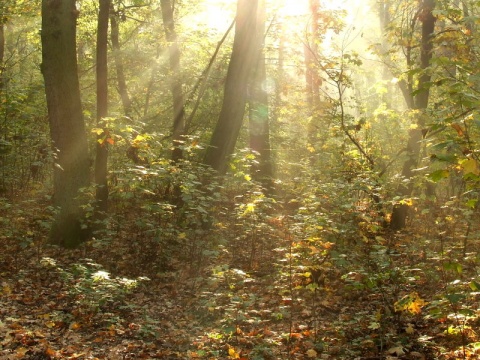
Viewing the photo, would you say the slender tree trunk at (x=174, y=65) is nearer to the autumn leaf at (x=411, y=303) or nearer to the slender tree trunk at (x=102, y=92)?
the slender tree trunk at (x=102, y=92)

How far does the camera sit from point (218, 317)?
20.7ft

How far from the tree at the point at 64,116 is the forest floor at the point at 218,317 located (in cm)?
84

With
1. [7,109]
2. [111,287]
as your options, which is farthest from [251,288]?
[7,109]

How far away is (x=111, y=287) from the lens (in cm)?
587

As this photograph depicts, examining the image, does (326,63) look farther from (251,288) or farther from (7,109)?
(7,109)

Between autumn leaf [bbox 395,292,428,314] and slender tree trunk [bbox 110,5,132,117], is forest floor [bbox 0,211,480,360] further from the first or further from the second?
slender tree trunk [bbox 110,5,132,117]

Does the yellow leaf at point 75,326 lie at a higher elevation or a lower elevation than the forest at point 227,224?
lower

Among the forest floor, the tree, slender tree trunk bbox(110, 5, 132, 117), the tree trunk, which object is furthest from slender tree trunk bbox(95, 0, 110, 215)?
slender tree trunk bbox(110, 5, 132, 117)

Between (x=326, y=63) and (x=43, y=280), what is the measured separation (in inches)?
301

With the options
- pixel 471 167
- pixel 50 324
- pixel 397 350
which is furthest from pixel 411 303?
pixel 50 324

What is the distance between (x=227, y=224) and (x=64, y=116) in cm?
402

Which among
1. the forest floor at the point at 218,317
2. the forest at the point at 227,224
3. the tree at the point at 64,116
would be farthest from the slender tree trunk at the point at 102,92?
the forest floor at the point at 218,317

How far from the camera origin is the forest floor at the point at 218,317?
16.4 feet

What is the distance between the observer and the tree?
820 centimetres
